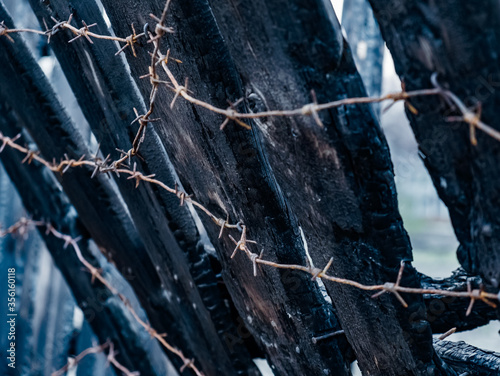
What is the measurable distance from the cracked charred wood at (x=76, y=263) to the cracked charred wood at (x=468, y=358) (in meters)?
1.17

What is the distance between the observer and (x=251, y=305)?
1.31 m

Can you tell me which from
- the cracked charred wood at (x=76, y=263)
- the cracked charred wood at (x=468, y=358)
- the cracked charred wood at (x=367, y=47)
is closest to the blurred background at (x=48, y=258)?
the cracked charred wood at (x=367, y=47)

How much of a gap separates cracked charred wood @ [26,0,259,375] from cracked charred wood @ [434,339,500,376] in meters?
0.61

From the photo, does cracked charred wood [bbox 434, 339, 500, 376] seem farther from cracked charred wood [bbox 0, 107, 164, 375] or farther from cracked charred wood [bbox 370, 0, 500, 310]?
cracked charred wood [bbox 0, 107, 164, 375]

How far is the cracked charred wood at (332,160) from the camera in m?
0.81

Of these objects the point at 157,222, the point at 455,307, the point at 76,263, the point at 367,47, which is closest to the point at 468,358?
the point at 455,307

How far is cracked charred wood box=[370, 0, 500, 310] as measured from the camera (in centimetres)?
64

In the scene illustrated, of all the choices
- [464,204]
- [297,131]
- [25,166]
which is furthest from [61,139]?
[464,204]

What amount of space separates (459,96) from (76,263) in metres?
1.68

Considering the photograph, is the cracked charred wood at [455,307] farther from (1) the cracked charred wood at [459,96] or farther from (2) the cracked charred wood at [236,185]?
(1) the cracked charred wood at [459,96]

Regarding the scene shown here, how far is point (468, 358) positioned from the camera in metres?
1.08

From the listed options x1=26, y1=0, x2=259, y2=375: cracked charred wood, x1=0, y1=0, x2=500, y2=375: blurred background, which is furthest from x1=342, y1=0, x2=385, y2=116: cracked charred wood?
x1=26, y1=0, x2=259, y2=375: cracked charred wood

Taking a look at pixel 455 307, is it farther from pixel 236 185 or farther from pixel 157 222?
pixel 157 222

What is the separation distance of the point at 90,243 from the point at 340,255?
4.12 ft
